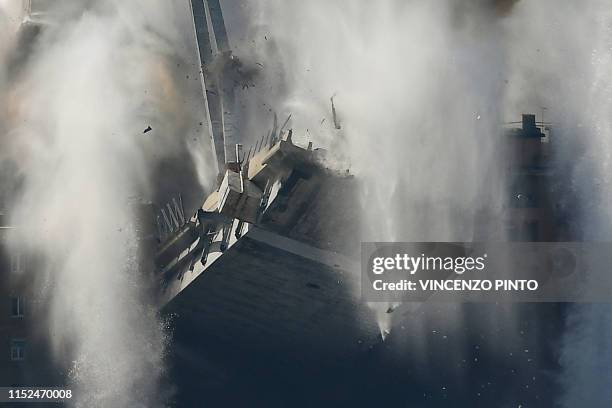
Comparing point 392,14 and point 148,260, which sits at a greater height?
point 392,14

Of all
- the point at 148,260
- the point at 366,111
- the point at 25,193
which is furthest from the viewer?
the point at 25,193

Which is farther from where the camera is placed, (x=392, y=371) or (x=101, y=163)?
(x=101, y=163)

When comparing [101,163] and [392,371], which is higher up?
[101,163]

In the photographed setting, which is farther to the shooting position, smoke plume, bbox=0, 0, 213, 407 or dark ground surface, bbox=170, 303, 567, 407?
smoke plume, bbox=0, 0, 213, 407

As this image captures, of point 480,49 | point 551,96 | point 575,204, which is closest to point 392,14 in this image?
point 480,49

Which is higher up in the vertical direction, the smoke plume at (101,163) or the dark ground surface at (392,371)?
the smoke plume at (101,163)

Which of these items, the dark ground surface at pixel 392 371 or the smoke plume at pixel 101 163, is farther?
the smoke plume at pixel 101 163

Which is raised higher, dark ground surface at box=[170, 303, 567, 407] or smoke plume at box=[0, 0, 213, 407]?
smoke plume at box=[0, 0, 213, 407]

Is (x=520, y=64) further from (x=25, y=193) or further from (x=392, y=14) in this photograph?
(x=25, y=193)

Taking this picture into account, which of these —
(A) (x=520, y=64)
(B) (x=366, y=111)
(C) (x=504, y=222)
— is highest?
(A) (x=520, y=64)

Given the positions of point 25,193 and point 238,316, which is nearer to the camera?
point 238,316

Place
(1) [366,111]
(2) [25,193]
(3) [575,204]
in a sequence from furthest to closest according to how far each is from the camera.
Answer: (2) [25,193]
(3) [575,204]
(1) [366,111]
